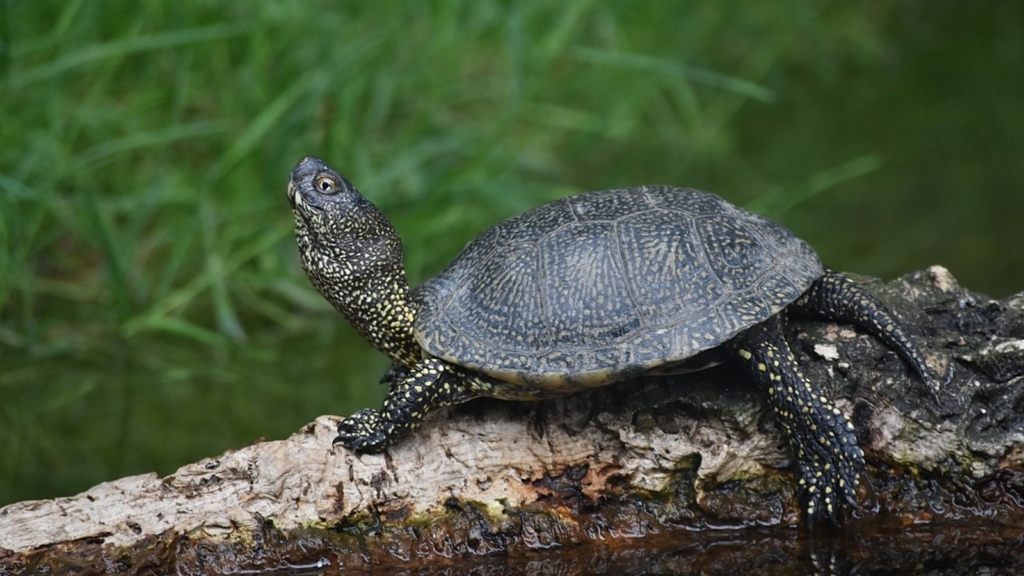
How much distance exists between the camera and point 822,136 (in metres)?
9.67

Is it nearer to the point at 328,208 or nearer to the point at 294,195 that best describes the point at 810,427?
the point at 328,208

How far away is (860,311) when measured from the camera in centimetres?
383

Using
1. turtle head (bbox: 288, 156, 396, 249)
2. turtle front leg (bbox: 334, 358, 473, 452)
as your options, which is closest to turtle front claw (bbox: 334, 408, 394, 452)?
turtle front leg (bbox: 334, 358, 473, 452)

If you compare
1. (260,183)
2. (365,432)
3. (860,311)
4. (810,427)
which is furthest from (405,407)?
(260,183)

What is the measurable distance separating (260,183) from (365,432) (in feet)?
10.4

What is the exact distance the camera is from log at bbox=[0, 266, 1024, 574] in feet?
11.8

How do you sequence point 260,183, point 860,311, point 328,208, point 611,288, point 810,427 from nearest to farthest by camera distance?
point 810,427
point 611,288
point 860,311
point 328,208
point 260,183

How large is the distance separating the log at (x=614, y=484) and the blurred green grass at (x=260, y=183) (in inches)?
54.2

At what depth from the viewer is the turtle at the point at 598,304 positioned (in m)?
3.58

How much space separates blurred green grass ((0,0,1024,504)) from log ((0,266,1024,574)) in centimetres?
138

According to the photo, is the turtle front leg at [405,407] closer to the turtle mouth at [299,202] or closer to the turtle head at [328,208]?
the turtle head at [328,208]

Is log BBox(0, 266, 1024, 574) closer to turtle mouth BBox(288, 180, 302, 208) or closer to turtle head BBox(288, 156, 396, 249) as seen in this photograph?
turtle head BBox(288, 156, 396, 249)

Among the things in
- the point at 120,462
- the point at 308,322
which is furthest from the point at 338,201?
the point at 308,322

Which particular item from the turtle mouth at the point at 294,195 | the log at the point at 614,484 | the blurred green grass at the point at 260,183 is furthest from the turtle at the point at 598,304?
the blurred green grass at the point at 260,183
